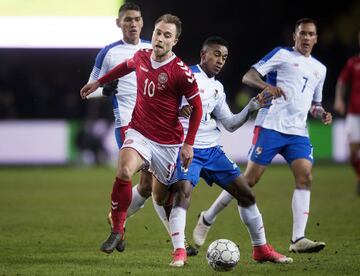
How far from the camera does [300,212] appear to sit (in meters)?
9.74

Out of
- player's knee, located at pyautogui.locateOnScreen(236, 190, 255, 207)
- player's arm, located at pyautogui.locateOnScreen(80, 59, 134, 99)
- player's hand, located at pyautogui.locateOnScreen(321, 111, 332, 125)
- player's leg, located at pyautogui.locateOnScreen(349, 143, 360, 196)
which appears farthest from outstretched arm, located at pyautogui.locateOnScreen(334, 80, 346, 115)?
player's arm, located at pyautogui.locateOnScreen(80, 59, 134, 99)

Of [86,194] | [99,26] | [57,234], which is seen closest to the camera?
[57,234]

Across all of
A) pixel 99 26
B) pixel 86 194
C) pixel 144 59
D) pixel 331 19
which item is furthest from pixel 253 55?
pixel 144 59

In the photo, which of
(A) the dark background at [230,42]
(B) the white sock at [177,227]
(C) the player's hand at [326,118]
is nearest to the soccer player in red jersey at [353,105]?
(C) the player's hand at [326,118]

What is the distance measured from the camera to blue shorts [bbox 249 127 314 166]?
9.99 meters

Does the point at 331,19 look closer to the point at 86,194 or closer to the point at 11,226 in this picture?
the point at 86,194

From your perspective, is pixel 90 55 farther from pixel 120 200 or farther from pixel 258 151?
pixel 120 200

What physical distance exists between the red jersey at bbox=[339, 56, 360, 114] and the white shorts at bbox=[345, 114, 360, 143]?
0.11 meters

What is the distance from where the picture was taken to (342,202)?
14.6 meters

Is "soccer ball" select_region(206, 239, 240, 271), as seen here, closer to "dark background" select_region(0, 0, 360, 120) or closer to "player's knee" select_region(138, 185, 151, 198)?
"player's knee" select_region(138, 185, 151, 198)

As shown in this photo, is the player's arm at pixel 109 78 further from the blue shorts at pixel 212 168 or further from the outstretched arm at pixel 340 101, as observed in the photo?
the outstretched arm at pixel 340 101

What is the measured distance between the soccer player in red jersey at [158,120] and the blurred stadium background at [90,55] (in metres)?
13.6

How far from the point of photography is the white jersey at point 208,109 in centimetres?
902

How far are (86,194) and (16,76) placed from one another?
33.9 ft
